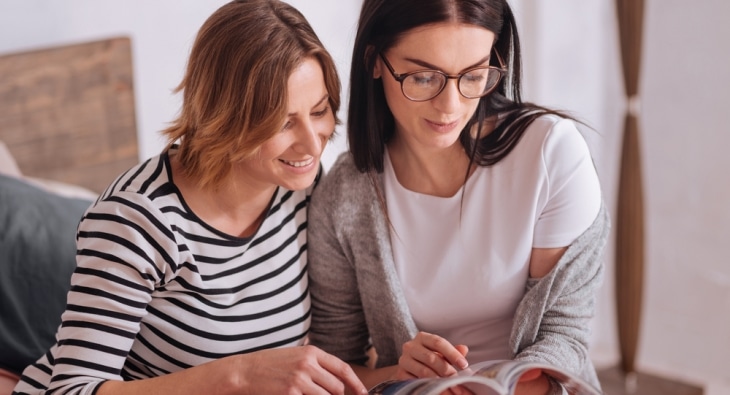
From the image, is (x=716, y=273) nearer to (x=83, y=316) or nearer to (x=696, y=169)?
(x=696, y=169)

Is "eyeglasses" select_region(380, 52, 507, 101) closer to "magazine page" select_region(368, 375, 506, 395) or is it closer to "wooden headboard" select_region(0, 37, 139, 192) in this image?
"magazine page" select_region(368, 375, 506, 395)

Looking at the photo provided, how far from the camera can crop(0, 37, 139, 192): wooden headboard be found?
73.6 inches

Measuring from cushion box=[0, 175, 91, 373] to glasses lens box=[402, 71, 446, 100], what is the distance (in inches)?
28.2

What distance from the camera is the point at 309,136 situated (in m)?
1.13

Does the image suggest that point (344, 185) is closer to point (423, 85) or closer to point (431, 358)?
point (423, 85)

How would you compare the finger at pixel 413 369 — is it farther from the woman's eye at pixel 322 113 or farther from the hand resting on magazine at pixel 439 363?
the woman's eye at pixel 322 113

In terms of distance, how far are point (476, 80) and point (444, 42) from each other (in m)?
0.07

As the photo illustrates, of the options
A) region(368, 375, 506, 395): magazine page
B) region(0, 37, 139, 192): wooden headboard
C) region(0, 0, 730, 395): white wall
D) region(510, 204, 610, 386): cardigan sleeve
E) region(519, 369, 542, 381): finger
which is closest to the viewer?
region(368, 375, 506, 395): magazine page

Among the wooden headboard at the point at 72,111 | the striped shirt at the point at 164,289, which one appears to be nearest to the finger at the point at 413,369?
the striped shirt at the point at 164,289

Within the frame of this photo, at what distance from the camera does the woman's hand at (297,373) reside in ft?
3.35

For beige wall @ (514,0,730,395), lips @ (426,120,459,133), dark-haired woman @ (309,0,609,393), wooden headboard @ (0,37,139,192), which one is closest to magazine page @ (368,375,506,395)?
dark-haired woman @ (309,0,609,393)

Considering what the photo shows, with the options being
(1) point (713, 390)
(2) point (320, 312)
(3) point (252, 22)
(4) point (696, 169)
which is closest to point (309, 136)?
(3) point (252, 22)

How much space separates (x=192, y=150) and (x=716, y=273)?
6.01 ft

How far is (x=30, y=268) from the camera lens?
151cm
